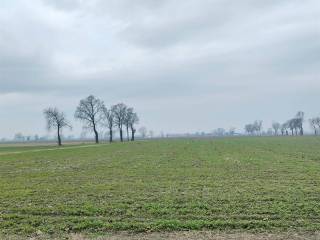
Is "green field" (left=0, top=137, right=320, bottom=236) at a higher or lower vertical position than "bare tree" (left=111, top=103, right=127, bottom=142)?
lower

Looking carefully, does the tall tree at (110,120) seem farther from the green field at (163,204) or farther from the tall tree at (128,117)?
the green field at (163,204)

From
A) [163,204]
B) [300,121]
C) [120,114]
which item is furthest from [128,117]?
[163,204]

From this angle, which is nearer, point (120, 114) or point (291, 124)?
point (120, 114)

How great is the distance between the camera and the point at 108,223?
10711 millimetres

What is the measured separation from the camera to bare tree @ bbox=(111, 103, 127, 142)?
132000mm

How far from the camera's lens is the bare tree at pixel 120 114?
13200 cm

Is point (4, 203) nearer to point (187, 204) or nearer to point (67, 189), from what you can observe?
point (67, 189)

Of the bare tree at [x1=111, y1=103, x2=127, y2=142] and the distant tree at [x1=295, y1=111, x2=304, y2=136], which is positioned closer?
the bare tree at [x1=111, y1=103, x2=127, y2=142]

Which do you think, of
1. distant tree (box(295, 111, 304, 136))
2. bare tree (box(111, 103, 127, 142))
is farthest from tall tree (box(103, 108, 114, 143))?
distant tree (box(295, 111, 304, 136))

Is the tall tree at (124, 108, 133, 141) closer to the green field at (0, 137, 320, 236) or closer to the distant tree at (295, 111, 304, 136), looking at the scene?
the distant tree at (295, 111, 304, 136)

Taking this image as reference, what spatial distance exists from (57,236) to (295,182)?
12.8m

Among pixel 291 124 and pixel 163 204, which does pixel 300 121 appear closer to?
pixel 291 124

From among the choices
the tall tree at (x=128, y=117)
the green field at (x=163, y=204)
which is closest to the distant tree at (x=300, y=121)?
the tall tree at (x=128, y=117)

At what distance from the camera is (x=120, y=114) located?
134 meters
